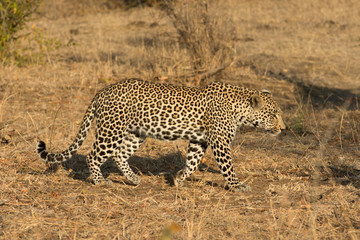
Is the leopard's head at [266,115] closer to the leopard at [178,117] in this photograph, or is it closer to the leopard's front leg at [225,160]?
the leopard at [178,117]

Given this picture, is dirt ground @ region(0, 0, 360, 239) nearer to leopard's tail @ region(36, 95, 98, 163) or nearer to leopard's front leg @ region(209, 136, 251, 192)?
leopard's front leg @ region(209, 136, 251, 192)

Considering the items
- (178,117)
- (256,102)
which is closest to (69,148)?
(178,117)

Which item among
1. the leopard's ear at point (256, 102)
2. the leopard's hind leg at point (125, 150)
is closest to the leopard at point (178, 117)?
the leopard's ear at point (256, 102)

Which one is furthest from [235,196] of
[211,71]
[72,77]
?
[72,77]

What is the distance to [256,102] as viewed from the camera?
7.25 meters

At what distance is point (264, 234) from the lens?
5445mm

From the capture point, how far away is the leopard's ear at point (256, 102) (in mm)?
7219

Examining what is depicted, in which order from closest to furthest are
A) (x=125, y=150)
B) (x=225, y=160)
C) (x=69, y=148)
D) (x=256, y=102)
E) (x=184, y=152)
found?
1. (x=225, y=160)
2. (x=256, y=102)
3. (x=69, y=148)
4. (x=125, y=150)
5. (x=184, y=152)

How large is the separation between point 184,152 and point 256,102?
6.64ft

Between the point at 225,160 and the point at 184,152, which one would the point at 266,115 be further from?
the point at 184,152

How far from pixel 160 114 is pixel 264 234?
237 centimetres

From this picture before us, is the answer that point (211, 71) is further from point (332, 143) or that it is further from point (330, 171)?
point (330, 171)

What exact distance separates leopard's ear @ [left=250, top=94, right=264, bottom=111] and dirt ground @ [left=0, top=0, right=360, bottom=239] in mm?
918

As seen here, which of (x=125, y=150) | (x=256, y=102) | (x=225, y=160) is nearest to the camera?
(x=225, y=160)
